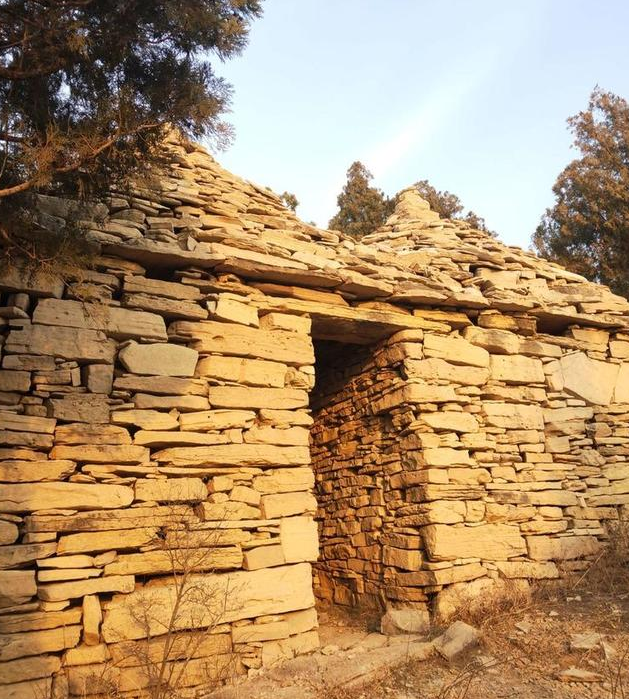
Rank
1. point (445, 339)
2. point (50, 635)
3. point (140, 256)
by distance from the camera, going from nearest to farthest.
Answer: point (50, 635), point (140, 256), point (445, 339)

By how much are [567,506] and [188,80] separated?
569cm

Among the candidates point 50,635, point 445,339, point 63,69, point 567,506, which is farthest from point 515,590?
point 63,69

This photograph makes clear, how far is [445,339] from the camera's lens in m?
7.02

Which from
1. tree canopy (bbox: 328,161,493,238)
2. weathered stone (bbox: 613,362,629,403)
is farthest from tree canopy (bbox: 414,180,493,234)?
weathered stone (bbox: 613,362,629,403)

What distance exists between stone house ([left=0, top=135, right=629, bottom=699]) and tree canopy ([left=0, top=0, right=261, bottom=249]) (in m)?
0.83

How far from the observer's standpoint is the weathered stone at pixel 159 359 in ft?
17.2

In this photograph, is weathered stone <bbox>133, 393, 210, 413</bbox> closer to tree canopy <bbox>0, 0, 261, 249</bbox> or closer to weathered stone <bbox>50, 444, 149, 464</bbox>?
weathered stone <bbox>50, 444, 149, 464</bbox>

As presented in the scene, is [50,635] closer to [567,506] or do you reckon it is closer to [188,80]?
[188,80]

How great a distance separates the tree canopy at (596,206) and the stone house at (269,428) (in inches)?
265

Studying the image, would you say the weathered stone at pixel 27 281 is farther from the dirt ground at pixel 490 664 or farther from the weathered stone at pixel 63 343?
the dirt ground at pixel 490 664

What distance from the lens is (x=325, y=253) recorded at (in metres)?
6.72

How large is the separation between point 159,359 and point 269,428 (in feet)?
3.61

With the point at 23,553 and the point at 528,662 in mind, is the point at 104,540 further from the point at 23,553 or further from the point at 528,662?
the point at 528,662

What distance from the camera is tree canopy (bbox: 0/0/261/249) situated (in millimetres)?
4242
